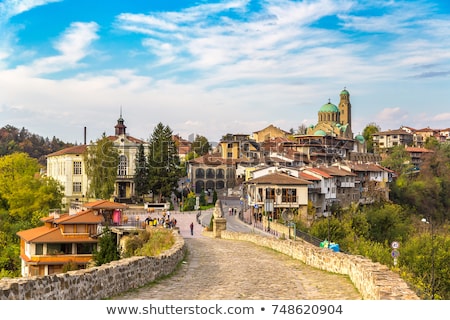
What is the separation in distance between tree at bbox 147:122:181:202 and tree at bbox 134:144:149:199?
507mm

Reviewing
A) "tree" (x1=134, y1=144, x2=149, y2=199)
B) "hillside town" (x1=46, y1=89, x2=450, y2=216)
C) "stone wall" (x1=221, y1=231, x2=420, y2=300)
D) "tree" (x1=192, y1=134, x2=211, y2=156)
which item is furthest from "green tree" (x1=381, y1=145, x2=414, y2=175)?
"stone wall" (x1=221, y1=231, x2=420, y2=300)

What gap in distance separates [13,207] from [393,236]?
2687 cm

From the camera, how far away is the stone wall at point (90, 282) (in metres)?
6.86

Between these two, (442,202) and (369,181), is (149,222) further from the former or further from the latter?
(442,202)

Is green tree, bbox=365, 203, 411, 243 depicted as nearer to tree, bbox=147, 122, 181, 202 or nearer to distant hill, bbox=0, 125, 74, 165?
tree, bbox=147, 122, 181, 202

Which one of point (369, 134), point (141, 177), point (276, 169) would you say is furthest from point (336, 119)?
point (141, 177)

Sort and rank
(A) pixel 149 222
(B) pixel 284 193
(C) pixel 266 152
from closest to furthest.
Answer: (A) pixel 149 222
(B) pixel 284 193
(C) pixel 266 152

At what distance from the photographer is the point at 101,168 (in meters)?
44.2

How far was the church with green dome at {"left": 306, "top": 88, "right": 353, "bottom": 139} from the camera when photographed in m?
79.9

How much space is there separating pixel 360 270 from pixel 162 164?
40.0 meters

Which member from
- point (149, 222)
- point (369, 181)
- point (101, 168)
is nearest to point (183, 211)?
point (101, 168)

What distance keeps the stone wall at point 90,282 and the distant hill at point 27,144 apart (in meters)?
77.3

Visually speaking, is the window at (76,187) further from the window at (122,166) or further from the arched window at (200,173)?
the arched window at (200,173)
